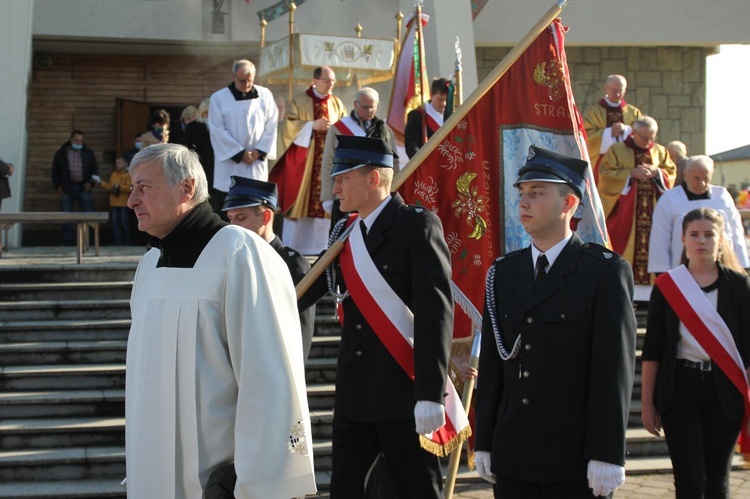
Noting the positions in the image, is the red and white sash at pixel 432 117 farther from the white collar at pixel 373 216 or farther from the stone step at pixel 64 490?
the white collar at pixel 373 216

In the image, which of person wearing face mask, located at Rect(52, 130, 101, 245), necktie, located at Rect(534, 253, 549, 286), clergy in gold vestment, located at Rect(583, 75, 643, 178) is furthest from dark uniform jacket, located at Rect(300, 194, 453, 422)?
person wearing face mask, located at Rect(52, 130, 101, 245)

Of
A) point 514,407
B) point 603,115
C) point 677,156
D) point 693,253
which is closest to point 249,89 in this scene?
point 603,115

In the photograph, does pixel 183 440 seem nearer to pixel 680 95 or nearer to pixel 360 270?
pixel 360 270

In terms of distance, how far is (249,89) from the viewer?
10812 mm

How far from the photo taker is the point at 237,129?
35.8 feet

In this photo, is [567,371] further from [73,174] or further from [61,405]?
[73,174]

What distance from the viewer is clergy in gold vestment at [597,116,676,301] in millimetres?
11430

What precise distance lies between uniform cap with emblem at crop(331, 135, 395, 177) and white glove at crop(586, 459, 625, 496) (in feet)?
5.83

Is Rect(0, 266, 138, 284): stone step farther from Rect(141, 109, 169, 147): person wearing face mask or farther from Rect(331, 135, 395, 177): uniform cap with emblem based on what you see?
Rect(331, 135, 395, 177): uniform cap with emblem

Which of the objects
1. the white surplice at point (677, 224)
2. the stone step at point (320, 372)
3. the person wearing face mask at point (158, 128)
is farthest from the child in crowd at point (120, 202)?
the white surplice at point (677, 224)

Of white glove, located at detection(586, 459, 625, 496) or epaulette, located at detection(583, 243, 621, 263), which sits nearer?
white glove, located at detection(586, 459, 625, 496)

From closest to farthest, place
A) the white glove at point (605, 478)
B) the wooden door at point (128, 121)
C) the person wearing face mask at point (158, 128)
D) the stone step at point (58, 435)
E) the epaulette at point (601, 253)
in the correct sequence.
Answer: the white glove at point (605, 478)
the epaulette at point (601, 253)
the stone step at point (58, 435)
the person wearing face mask at point (158, 128)
the wooden door at point (128, 121)

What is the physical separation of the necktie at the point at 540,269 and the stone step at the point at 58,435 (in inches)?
175

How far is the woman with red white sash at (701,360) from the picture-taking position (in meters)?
5.43
